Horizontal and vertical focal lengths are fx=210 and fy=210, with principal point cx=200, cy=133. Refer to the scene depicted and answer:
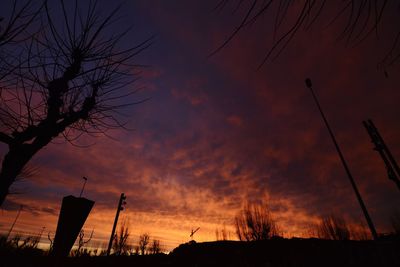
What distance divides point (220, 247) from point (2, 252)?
1154 cm

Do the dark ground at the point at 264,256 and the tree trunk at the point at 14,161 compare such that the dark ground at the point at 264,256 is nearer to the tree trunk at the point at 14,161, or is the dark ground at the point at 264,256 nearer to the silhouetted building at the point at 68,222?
the silhouetted building at the point at 68,222

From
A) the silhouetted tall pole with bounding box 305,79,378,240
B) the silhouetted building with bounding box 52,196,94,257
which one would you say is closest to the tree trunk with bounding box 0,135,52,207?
the silhouetted building with bounding box 52,196,94,257

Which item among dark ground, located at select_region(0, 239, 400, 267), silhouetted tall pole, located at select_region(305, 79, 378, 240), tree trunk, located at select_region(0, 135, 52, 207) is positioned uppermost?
silhouetted tall pole, located at select_region(305, 79, 378, 240)

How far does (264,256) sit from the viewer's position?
12812mm

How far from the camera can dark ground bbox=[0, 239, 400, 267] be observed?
33.4ft

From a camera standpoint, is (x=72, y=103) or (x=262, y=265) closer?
(x=72, y=103)

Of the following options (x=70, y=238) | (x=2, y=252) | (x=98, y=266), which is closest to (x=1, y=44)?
(x=70, y=238)

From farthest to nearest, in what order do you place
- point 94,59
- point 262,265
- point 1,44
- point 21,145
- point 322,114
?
point 322,114 → point 262,265 → point 94,59 → point 21,145 → point 1,44

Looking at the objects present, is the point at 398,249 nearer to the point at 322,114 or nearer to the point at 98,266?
the point at 322,114

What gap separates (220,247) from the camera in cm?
1400

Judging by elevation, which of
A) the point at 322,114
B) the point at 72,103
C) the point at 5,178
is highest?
the point at 322,114

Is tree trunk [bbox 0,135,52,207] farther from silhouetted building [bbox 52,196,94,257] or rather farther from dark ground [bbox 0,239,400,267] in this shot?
dark ground [bbox 0,239,400,267]

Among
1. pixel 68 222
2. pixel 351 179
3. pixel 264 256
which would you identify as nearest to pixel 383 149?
pixel 351 179

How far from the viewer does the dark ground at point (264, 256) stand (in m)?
10.2
